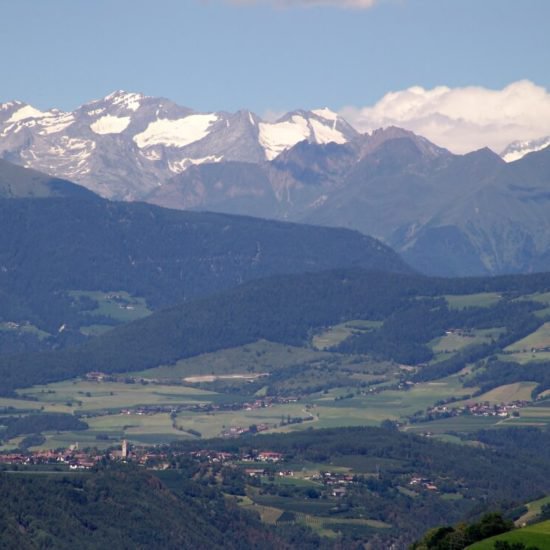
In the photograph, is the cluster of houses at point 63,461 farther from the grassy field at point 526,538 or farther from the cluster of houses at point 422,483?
the grassy field at point 526,538

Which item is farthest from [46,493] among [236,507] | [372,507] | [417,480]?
[417,480]

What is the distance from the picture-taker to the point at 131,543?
15575cm

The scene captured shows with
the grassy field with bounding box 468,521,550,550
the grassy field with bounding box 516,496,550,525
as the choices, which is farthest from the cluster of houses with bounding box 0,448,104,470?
the grassy field with bounding box 468,521,550,550

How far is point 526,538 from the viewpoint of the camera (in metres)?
104

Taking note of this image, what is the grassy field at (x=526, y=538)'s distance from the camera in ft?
336

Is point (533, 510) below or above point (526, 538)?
above

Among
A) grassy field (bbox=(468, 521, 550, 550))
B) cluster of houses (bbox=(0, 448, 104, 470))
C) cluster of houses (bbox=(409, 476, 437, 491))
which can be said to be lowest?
grassy field (bbox=(468, 521, 550, 550))

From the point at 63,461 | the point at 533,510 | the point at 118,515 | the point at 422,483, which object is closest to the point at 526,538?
the point at 533,510

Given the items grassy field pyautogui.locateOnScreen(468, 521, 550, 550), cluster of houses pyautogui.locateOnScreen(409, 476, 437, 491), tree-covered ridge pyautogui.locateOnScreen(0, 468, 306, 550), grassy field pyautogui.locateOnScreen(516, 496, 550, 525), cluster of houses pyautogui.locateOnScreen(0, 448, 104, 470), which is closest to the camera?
grassy field pyautogui.locateOnScreen(468, 521, 550, 550)

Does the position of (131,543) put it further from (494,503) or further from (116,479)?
(494,503)

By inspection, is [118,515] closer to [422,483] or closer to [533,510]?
[533,510]

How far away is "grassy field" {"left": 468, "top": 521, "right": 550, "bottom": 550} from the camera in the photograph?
336 ft

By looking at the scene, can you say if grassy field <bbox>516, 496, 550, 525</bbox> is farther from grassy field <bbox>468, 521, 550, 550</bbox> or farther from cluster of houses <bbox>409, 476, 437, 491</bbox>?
cluster of houses <bbox>409, 476, 437, 491</bbox>

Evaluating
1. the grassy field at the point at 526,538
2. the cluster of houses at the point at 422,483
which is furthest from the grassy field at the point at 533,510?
the cluster of houses at the point at 422,483
